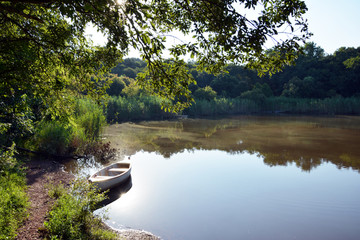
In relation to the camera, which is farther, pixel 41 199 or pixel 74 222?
pixel 41 199

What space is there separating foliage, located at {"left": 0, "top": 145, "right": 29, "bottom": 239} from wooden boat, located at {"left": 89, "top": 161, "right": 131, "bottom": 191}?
79.8 inches

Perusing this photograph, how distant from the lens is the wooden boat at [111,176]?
830 cm

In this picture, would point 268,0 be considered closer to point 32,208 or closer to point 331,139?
point 32,208

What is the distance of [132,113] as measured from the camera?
30.8m

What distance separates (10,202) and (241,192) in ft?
22.8

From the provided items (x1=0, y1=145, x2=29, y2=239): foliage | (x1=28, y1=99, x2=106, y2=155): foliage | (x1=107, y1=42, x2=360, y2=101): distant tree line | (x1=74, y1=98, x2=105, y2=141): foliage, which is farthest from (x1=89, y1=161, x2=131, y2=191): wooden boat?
(x1=107, y1=42, x2=360, y2=101): distant tree line

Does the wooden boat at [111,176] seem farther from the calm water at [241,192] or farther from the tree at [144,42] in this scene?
the tree at [144,42]

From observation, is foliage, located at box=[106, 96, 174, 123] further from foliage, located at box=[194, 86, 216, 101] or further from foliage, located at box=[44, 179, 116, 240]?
foliage, located at box=[44, 179, 116, 240]

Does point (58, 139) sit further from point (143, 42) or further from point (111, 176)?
point (143, 42)

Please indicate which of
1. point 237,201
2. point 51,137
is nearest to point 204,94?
point 51,137

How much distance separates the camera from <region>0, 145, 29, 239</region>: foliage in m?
4.55

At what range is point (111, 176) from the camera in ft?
30.1

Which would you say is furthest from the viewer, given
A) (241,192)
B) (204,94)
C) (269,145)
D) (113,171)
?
(204,94)

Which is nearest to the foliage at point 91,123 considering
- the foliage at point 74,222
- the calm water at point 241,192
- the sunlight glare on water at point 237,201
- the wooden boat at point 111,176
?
the calm water at point 241,192
